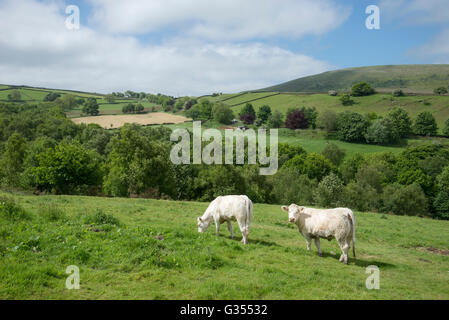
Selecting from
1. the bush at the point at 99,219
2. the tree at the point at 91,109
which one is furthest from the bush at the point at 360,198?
the tree at the point at 91,109

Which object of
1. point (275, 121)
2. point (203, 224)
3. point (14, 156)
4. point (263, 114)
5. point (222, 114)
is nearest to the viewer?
point (203, 224)

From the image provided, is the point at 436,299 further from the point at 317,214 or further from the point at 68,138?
the point at 68,138

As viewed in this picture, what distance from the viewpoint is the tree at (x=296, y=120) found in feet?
362

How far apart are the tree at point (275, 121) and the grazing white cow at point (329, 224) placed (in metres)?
102

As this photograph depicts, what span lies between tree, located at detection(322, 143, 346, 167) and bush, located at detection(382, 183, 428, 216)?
2920 centimetres

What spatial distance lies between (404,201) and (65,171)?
2153 inches

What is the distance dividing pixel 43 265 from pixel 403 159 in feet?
259

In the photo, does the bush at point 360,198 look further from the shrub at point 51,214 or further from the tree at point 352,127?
the tree at point 352,127

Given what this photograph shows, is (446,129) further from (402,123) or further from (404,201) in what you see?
(404,201)

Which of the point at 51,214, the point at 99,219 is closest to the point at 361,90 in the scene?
the point at 99,219

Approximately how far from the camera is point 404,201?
51.1 m

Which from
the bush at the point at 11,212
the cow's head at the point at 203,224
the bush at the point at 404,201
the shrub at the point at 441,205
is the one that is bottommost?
the shrub at the point at 441,205

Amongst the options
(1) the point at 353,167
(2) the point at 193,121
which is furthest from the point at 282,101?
(1) the point at 353,167
